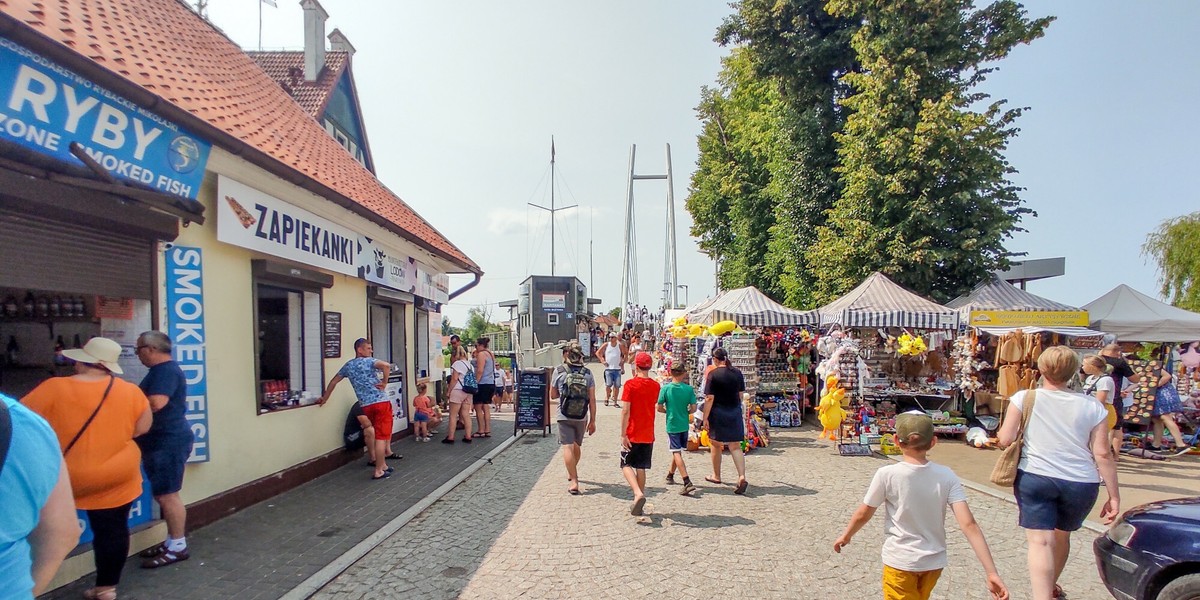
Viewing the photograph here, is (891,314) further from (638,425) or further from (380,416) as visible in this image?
(380,416)

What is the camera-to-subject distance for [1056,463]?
12.2ft

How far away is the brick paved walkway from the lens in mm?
4270

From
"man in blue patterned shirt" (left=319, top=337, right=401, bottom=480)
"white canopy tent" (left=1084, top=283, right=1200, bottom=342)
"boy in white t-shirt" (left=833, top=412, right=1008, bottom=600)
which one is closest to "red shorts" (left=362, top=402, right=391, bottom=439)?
"man in blue patterned shirt" (left=319, top=337, right=401, bottom=480)

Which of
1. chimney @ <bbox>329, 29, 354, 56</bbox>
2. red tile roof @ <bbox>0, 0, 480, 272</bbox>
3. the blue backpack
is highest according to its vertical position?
chimney @ <bbox>329, 29, 354, 56</bbox>

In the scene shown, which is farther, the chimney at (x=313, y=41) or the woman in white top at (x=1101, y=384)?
the chimney at (x=313, y=41)

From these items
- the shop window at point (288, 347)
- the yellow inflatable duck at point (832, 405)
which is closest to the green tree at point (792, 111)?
the yellow inflatable duck at point (832, 405)

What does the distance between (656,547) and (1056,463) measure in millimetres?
2952

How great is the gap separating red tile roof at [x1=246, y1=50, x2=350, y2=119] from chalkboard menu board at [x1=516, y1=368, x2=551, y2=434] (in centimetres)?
711

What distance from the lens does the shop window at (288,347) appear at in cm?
682

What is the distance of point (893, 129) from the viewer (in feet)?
47.8

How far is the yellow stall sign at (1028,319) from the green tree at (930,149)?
12.9 ft

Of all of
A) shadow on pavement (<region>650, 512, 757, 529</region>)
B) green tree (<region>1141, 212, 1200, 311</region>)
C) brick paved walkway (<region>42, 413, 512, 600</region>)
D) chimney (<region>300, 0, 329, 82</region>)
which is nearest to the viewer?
brick paved walkway (<region>42, 413, 512, 600</region>)

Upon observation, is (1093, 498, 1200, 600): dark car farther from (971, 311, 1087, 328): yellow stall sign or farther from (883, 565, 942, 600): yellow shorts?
(971, 311, 1087, 328): yellow stall sign

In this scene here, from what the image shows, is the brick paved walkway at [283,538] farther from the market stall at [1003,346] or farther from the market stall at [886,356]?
the market stall at [1003,346]
